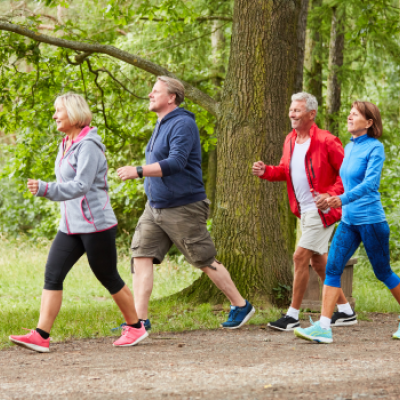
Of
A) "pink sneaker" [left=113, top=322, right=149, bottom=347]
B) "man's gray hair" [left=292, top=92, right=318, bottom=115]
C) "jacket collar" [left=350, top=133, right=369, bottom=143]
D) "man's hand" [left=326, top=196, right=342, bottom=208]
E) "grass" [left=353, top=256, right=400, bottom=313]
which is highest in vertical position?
"man's gray hair" [left=292, top=92, right=318, bottom=115]

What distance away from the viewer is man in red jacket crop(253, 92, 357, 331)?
528cm

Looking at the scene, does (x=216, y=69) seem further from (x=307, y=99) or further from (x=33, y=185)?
(x=33, y=185)

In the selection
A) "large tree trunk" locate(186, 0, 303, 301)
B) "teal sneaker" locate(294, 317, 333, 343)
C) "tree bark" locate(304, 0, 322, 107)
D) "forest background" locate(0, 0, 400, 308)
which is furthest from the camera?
"tree bark" locate(304, 0, 322, 107)

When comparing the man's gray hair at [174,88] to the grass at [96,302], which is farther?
the grass at [96,302]

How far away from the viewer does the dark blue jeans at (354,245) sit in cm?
481

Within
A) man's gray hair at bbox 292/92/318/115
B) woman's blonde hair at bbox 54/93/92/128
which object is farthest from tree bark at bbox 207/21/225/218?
woman's blonde hair at bbox 54/93/92/128

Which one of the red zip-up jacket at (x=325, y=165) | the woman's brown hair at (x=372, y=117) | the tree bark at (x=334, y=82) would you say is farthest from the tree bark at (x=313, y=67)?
the woman's brown hair at (x=372, y=117)

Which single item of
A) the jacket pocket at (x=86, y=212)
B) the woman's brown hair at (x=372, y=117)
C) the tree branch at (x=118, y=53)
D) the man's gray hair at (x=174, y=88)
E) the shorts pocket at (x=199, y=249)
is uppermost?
the tree branch at (x=118, y=53)

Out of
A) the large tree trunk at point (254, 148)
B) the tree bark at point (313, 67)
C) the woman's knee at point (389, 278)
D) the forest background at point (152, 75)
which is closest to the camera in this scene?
the woman's knee at point (389, 278)

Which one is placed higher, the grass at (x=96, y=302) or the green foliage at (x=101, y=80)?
the green foliage at (x=101, y=80)

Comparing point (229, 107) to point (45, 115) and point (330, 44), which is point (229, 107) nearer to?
point (45, 115)

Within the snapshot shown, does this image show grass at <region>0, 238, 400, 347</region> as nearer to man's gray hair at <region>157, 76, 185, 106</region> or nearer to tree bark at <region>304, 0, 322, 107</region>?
man's gray hair at <region>157, 76, 185, 106</region>

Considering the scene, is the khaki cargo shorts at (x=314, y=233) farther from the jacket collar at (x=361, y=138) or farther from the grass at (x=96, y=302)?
the grass at (x=96, y=302)

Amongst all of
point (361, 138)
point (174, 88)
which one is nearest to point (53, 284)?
point (174, 88)
